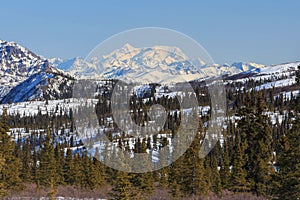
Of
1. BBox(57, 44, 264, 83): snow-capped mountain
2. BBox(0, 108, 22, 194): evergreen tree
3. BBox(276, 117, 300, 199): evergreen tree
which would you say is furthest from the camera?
BBox(0, 108, 22, 194): evergreen tree

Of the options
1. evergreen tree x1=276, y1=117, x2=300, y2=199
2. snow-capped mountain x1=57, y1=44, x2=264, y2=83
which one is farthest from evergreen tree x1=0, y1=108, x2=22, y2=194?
evergreen tree x1=276, y1=117, x2=300, y2=199

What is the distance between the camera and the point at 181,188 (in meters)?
41.8

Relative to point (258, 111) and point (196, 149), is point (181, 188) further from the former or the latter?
point (258, 111)

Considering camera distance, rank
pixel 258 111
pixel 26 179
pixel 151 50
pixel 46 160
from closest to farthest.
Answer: pixel 151 50
pixel 258 111
pixel 46 160
pixel 26 179

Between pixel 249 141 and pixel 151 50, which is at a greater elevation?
pixel 151 50

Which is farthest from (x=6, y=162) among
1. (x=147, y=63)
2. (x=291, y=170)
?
(x=291, y=170)

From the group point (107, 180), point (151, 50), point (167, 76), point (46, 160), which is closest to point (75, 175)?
point (46, 160)

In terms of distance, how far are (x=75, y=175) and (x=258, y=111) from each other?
37.2 m

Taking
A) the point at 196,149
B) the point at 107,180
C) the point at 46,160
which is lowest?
the point at 107,180

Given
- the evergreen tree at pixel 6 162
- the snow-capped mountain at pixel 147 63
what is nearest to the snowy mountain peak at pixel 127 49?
the snow-capped mountain at pixel 147 63

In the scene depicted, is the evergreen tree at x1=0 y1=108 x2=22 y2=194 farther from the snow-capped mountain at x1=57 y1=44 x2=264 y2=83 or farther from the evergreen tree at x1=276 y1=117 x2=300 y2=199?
the evergreen tree at x1=276 y1=117 x2=300 y2=199

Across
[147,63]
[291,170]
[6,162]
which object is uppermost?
[147,63]

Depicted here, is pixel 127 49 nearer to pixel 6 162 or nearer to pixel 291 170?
pixel 291 170

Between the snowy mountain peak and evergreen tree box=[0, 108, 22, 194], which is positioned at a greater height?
the snowy mountain peak
